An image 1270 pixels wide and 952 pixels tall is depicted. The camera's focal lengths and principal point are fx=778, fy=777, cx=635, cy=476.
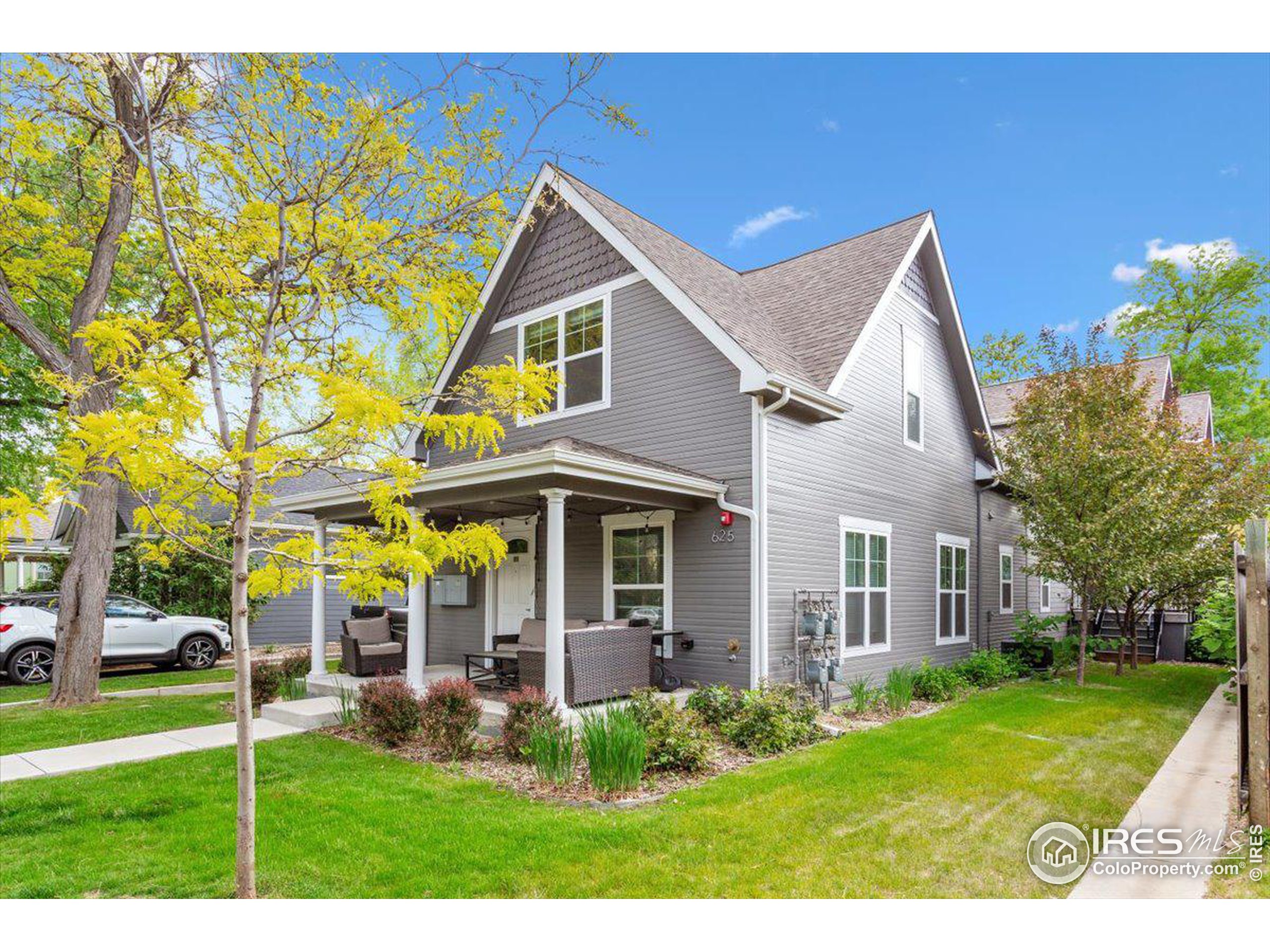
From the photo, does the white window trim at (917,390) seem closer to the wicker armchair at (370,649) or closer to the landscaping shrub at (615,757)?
the landscaping shrub at (615,757)

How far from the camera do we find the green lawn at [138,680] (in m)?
11.9

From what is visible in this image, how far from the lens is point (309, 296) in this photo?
19.4ft

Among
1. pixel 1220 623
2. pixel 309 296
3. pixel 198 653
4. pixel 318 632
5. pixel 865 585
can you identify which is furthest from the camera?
pixel 198 653

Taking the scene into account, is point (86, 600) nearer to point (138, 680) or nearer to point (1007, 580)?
point (138, 680)

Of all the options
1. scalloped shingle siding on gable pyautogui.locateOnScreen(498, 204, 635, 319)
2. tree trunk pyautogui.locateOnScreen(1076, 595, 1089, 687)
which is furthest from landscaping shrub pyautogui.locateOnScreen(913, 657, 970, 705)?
scalloped shingle siding on gable pyautogui.locateOnScreen(498, 204, 635, 319)

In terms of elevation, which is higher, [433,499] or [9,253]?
[9,253]

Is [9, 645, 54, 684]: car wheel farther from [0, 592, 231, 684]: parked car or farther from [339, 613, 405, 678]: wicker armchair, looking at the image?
[339, 613, 405, 678]: wicker armchair

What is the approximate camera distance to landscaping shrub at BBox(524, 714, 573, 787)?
6.05 metres

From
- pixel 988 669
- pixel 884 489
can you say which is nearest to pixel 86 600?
pixel 884 489

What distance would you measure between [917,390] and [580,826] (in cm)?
985
